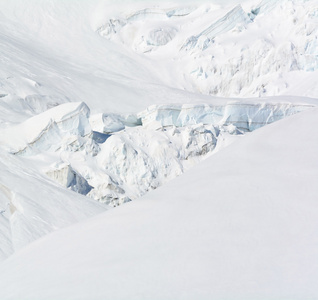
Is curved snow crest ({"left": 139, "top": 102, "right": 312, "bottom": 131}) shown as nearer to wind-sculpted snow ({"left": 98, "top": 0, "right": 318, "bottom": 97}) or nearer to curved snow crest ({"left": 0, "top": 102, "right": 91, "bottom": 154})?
curved snow crest ({"left": 0, "top": 102, "right": 91, "bottom": 154})

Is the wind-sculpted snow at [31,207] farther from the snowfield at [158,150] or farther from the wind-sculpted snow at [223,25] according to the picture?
the wind-sculpted snow at [223,25]

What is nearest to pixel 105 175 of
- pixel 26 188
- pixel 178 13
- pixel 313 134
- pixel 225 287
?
pixel 26 188

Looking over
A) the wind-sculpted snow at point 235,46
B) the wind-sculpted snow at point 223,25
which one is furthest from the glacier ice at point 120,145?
the wind-sculpted snow at point 223,25

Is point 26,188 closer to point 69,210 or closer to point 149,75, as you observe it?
point 69,210

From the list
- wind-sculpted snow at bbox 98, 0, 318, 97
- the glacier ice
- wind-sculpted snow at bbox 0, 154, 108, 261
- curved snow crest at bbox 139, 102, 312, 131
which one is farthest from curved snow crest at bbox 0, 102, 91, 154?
wind-sculpted snow at bbox 98, 0, 318, 97

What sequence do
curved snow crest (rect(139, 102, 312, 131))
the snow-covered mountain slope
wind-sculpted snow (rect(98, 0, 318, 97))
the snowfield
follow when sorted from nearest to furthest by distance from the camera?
the snow-covered mountain slope, the snowfield, curved snow crest (rect(139, 102, 312, 131)), wind-sculpted snow (rect(98, 0, 318, 97))

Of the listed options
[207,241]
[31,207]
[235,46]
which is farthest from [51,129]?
[235,46]
